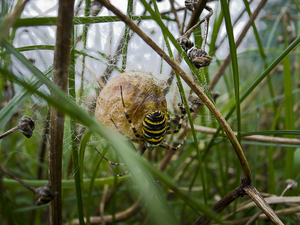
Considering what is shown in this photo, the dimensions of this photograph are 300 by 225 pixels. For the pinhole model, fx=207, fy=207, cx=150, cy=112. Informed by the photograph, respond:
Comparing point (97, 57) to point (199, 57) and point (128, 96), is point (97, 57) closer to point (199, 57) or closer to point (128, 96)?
point (128, 96)

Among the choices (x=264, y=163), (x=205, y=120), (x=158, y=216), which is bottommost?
(x=264, y=163)

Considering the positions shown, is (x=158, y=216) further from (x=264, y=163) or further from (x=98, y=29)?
(x=264, y=163)

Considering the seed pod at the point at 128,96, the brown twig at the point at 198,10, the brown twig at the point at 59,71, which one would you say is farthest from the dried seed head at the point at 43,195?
the brown twig at the point at 198,10

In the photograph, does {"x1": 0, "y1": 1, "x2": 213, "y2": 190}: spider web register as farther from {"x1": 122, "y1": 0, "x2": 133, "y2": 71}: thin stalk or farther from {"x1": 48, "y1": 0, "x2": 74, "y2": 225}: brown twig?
{"x1": 48, "y1": 0, "x2": 74, "y2": 225}: brown twig

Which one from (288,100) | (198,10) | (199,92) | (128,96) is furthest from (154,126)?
(288,100)

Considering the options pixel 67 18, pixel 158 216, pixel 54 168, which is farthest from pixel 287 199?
pixel 67 18

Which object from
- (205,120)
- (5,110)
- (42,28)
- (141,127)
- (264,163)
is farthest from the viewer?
(264,163)
